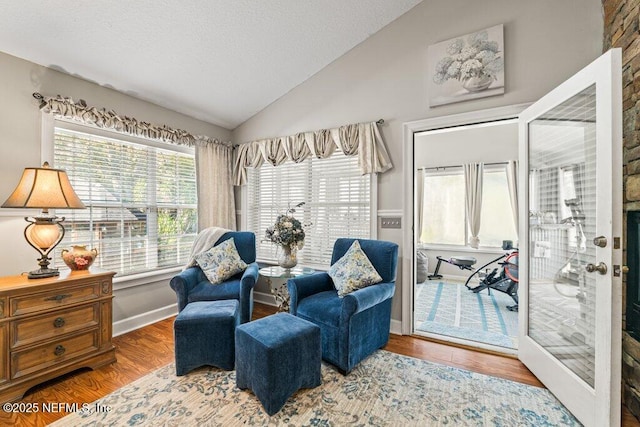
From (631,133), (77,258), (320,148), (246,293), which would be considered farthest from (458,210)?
(77,258)

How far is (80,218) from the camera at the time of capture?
2594mm

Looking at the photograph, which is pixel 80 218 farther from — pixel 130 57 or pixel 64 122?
pixel 130 57

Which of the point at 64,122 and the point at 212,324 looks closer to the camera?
the point at 212,324

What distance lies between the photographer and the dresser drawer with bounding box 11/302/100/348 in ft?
5.96

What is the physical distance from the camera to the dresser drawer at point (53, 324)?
182cm

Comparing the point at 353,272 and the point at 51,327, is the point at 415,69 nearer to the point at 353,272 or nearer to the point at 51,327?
the point at 353,272

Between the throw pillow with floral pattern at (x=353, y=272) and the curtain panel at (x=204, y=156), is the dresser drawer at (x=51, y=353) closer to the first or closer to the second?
the curtain panel at (x=204, y=156)

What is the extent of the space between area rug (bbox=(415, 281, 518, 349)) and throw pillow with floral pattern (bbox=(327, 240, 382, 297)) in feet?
3.38

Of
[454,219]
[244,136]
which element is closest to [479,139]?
[454,219]

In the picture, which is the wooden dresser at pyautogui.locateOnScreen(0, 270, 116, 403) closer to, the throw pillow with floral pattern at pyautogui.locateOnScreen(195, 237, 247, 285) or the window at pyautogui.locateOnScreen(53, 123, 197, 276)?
the window at pyautogui.locateOnScreen(53, 123, 197, 276)

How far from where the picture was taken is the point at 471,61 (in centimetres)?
246

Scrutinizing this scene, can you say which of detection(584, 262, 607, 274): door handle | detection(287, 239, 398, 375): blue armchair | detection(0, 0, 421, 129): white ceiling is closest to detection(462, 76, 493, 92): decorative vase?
detection(0, 0, 421, 129): white ceiling

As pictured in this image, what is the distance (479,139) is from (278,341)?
5.01m

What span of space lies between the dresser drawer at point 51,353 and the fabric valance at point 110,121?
1842 millimetres
